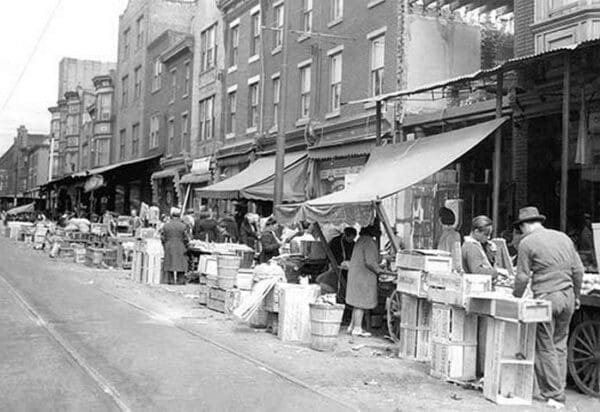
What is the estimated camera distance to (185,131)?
3738 cm

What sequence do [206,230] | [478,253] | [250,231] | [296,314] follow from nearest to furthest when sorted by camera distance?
[478,253] → [296,314] → [250,231] → [206,230]

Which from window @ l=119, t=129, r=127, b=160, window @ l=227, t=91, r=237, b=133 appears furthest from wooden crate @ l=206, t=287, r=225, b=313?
window @ l=119, t=129, r=127, b=160

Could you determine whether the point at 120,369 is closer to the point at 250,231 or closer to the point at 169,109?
the point at 250,231

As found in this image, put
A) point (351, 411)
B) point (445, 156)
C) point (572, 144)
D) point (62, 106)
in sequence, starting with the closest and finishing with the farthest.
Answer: point (351, 411) < point (445, 156) < point (572, 144) < point (62, 106)

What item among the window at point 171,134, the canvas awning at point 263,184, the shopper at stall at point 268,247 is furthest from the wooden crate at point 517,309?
the window at point 171,134

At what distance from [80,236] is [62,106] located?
4866cm

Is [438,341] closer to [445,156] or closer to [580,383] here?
[580,383]

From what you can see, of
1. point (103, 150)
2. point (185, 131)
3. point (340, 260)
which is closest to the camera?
point (340, 260)

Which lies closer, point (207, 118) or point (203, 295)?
point (203, 295)

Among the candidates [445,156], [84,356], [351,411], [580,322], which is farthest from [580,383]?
[84,356]

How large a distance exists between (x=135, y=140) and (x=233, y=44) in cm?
1559

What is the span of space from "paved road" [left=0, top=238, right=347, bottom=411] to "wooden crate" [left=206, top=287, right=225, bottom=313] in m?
1.53

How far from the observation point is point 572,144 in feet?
48.1

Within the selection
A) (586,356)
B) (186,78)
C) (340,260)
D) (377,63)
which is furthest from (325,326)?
(186,78)
